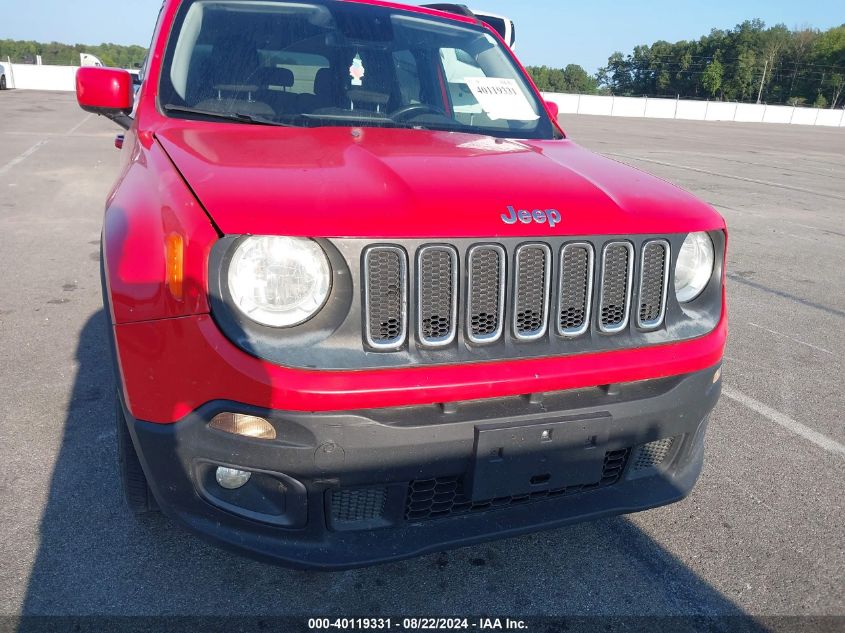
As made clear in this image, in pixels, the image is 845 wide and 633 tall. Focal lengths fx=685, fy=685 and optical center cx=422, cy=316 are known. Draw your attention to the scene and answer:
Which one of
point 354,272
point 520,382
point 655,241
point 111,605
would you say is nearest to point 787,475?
point 655,241

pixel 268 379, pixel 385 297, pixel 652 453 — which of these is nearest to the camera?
pixel 268 379

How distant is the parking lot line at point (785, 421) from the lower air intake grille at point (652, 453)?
149 cm

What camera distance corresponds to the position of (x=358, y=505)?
1.95m

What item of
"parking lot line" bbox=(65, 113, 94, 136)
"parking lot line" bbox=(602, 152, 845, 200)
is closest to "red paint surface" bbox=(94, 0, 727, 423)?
"parking lot line" bbox=(602, 152, 845, 200)

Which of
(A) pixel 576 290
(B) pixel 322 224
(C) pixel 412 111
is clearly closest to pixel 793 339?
(C) pixel 412 111

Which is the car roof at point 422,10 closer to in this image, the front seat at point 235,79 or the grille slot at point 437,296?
the front seat at point 235,79

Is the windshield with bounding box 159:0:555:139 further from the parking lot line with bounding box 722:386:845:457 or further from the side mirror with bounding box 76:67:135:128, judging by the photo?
the parking lot line with bounding box 722:386:845:457

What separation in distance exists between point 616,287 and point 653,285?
156 millimetres

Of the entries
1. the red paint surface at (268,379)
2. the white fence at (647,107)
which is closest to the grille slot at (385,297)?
the red paint surface at (268,379)

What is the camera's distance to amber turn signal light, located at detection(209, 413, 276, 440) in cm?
179

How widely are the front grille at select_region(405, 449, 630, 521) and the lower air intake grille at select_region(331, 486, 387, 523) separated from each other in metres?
0.09

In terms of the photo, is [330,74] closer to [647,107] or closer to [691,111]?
[647,107]

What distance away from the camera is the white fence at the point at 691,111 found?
4525 cm

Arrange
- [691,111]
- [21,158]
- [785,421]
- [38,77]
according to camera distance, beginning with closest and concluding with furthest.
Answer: [785,421], [21,158], [38,77], [691,111]
